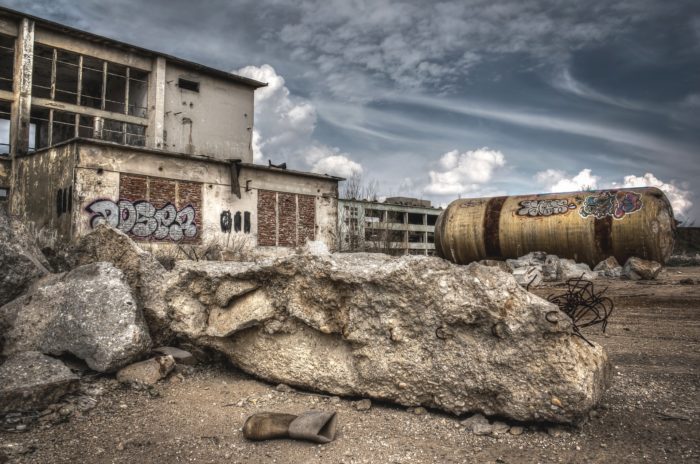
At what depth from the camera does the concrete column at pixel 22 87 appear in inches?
806

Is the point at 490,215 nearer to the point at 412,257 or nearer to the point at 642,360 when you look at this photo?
the point at 642,360

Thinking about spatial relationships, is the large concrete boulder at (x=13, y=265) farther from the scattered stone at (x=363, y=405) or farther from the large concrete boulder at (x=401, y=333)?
the scattered stone at (x=363, y=405)

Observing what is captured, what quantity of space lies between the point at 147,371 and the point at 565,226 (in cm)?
1259

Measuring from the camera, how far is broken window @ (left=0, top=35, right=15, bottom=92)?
69.3 ft

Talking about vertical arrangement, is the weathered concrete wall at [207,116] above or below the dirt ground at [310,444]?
above

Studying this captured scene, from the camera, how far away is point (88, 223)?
560 inches

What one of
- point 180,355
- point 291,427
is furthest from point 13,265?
point 291,427

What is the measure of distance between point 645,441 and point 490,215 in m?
12.8

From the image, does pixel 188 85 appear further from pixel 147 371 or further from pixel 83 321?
pixel 147 371

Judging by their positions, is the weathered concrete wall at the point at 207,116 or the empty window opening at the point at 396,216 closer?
the weathered concrete wall at the point at 207,116

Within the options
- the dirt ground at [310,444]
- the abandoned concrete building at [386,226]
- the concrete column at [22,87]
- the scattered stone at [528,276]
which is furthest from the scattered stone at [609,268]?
the concrete column at [22,87]

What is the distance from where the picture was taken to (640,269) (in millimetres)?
11758

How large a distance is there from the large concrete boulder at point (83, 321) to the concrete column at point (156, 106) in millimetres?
21825

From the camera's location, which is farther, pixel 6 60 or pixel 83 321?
pixel 6 60
